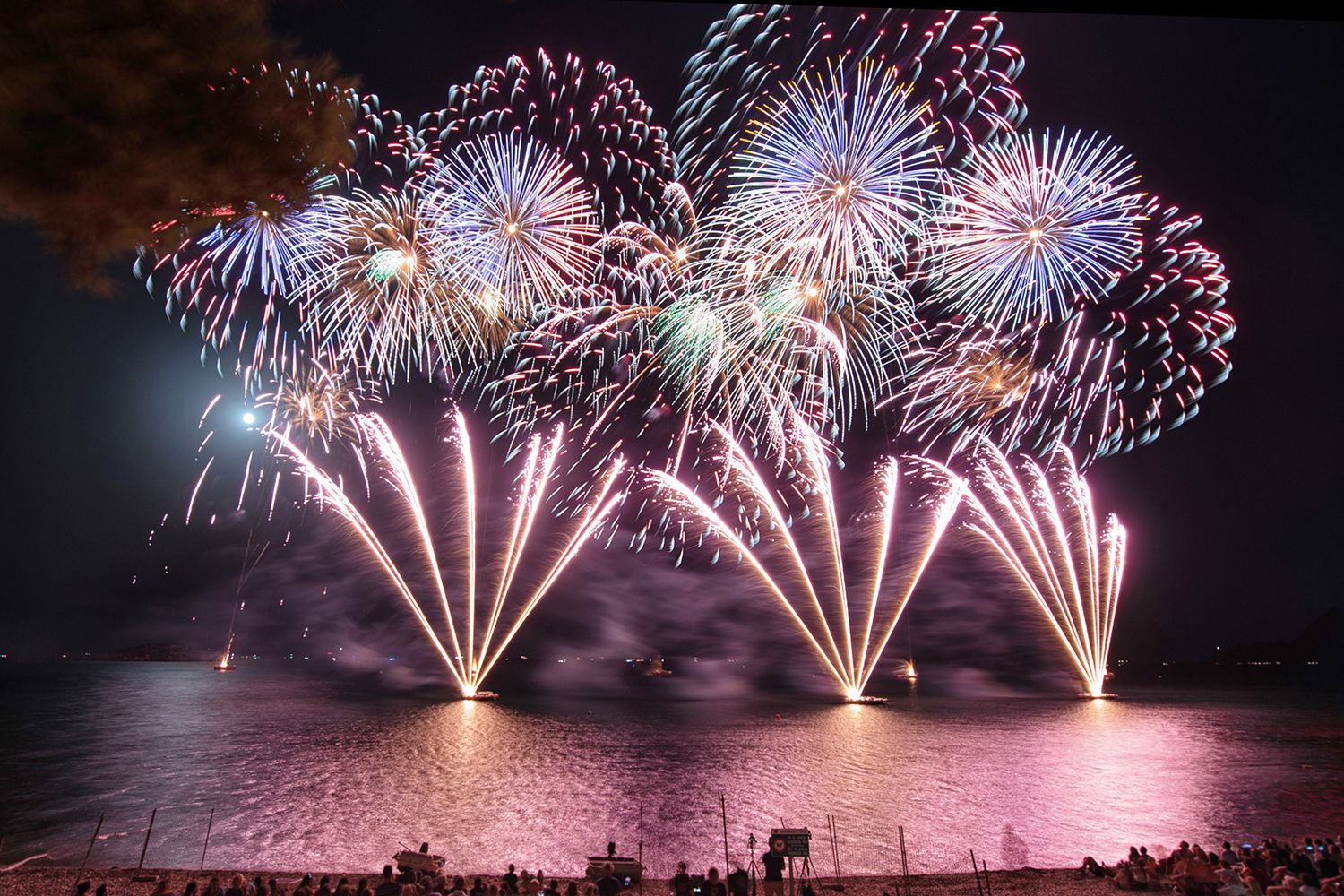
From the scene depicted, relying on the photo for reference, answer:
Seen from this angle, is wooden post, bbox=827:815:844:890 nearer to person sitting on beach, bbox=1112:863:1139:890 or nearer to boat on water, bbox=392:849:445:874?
person sitting on beach, bbox=1112:863:1139:890

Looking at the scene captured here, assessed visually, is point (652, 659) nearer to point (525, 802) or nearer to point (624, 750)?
point (624, 750)

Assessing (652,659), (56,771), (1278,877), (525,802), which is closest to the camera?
(1278,877)

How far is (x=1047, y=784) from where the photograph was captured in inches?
1332

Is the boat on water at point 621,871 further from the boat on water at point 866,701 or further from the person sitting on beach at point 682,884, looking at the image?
the boat on water at point 866,701

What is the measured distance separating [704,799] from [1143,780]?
2262 centimetres

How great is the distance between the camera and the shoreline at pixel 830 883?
15055mm

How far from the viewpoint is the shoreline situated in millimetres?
15055

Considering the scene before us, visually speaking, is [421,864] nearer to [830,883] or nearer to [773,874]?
[773,874]

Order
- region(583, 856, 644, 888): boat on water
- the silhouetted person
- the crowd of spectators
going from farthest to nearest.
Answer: region(583, 856, 644, 888): boat on water < the silhouetted person < the crowd of spectators

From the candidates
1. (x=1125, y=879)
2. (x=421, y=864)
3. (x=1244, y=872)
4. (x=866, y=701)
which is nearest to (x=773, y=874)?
(x=1125, y=879)

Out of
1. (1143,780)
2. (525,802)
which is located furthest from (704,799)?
(1143,780)

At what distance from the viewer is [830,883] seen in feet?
52.2

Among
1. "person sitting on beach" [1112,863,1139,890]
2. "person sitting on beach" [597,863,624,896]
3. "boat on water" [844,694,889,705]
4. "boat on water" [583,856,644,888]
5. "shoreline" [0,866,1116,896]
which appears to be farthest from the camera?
"boat on water" [844,694,889,705]

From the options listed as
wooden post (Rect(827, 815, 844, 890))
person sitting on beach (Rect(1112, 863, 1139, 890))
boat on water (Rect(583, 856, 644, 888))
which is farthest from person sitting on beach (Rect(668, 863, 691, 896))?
person sitting on beach (Rect(1112, 863, 1139, 890))
